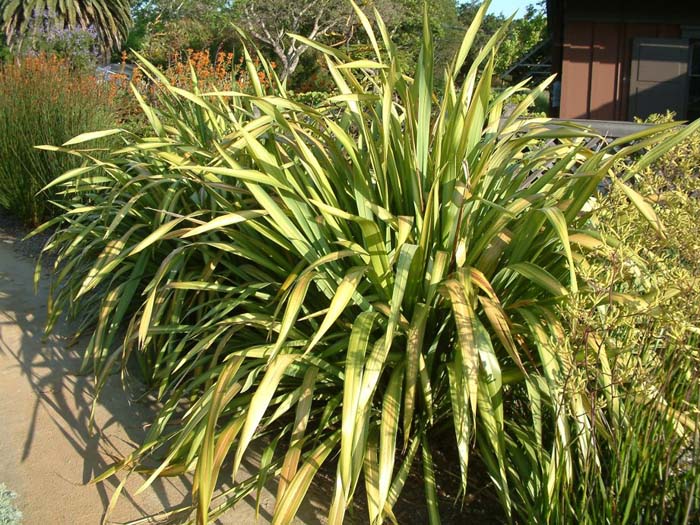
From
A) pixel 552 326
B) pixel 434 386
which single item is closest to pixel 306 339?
pixel 434 386

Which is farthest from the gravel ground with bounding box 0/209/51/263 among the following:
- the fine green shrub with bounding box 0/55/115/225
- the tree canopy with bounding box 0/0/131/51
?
the tree canopy with bounding box 0/0/131/51

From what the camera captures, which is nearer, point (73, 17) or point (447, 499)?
point (447, 499)

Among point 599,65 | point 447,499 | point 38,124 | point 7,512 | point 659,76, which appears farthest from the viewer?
point 599,65

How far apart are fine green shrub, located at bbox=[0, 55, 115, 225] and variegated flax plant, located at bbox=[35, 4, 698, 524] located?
9.70 feet

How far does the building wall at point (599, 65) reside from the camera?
10180 mm

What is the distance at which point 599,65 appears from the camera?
33.8 feet

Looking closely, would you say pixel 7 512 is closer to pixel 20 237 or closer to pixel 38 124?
pixel 20 237

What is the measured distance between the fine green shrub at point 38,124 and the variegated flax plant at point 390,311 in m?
2.96

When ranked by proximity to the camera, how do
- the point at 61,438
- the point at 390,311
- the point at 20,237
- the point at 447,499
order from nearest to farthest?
the point at 390,311 → the point at 447,499 → the point at 61,438 → the point at 20,237

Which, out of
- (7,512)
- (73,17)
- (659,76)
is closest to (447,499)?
(7,512)

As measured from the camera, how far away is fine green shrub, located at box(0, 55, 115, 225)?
607cm

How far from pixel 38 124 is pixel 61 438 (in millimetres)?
3851

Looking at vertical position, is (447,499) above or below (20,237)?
below

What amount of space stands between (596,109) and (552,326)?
8867mm
